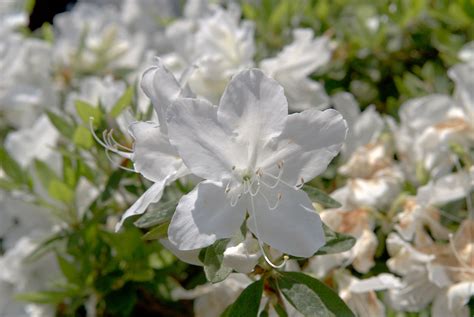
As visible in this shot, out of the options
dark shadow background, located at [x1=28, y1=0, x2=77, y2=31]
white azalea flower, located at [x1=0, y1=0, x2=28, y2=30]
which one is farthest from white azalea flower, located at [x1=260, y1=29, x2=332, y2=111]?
dark shadow background, located at [x1=28, y1=0, x2=77, y2=31]

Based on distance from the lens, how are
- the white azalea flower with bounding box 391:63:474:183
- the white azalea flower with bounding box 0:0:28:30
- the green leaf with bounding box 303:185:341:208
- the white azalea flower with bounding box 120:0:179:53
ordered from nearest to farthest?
the green leaf with bounding box 303:185:341:208 → the white azalea flower with bounding box 391:63:474:183 → the white azalea flower with bounding box 0:0:28:30 → the white azalea flower with bounding box 120:0:179:53

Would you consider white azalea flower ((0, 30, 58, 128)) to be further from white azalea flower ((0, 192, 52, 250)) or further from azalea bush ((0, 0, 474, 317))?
white azalea flower ((0, 192, 52, 250))

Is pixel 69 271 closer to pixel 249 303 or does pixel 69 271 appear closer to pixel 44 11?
pixel 249 303

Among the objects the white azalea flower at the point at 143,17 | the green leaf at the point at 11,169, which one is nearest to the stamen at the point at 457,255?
the green leaf at the point at 11,169

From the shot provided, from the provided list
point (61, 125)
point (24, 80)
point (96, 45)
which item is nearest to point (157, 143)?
point (61, 125)

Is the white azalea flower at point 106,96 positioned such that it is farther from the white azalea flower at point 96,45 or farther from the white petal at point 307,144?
the white azalea flower at point 96,45

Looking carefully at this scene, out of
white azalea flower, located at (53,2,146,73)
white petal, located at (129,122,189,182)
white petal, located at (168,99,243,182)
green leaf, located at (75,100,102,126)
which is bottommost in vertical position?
white azalea flower, located at (53,2,146,73)
